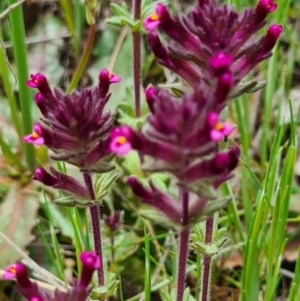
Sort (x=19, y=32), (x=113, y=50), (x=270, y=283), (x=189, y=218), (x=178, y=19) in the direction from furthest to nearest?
(x=113, y=50)
(x=19, y=32)
(x=270, y=283)
(x=178, y=19)
(x=189, y=218)

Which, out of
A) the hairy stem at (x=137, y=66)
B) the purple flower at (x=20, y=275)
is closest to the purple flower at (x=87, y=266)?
the purple flower at (x=20, y=275)

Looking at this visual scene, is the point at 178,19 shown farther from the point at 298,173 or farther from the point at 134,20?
the point at 298,173

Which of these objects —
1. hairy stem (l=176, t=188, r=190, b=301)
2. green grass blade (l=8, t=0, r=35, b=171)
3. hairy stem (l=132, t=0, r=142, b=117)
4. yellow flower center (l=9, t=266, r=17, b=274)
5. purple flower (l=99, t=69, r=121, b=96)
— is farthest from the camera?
hairy stem (l=132, t=0, r=142, b=117)

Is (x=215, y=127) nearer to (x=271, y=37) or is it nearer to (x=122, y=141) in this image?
(x=122, y=141)

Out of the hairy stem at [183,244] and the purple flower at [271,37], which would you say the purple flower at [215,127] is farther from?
→ the purple flower at [271,37]

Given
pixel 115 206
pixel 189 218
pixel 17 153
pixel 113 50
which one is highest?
pixel 113 50

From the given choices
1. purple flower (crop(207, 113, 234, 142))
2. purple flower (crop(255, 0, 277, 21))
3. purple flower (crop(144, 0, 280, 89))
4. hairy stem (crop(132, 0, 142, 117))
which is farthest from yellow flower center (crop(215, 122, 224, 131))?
hairy stem (crop(132, 0, 142, 117))

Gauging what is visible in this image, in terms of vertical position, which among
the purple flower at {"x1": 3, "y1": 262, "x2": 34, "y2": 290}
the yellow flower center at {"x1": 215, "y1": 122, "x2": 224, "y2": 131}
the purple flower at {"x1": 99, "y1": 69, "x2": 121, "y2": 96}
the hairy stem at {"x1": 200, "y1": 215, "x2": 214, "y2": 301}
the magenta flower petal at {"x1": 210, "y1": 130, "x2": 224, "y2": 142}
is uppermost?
the purple flower at {"x1": 99, "y1": 69, "x2": 121, "y2": 96}

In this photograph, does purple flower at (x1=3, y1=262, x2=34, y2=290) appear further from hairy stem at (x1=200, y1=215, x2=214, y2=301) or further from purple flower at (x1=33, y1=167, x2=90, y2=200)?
hairy stem at (x1=200, y1=215, x2=214, y2=301)

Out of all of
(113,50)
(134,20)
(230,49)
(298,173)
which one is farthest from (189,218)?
(113,50)
